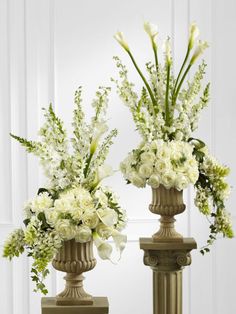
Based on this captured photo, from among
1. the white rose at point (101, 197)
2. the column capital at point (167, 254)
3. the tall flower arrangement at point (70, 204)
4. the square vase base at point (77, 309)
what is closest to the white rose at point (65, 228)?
the tall flower arrangement at point (70, 204)

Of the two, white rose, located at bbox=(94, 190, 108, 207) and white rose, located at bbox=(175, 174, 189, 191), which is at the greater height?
white rose, located at bbox=(175, 174, 189, 191)

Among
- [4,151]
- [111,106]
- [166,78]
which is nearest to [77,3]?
[111,106]

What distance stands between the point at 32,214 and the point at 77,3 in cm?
238

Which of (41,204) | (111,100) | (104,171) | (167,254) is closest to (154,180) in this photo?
(167,254)

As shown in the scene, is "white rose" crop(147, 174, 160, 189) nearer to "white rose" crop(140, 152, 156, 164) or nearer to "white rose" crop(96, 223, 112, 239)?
"white rose" crop(140, 152, 156, 164)

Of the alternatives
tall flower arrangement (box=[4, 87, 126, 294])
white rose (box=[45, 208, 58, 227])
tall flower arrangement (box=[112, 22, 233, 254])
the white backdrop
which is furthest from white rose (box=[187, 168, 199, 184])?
the white backdrop

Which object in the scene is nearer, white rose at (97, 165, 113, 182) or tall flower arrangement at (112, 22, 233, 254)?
white rose at (97, 165, 113, 182)

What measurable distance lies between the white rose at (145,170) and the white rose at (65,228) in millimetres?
556

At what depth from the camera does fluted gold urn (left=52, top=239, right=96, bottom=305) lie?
2.36 metres

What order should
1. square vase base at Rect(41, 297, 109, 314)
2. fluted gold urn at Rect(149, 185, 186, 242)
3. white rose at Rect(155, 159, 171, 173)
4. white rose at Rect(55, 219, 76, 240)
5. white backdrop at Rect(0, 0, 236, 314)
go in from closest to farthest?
white rose at Rect(55, 219, 76, 240)
square vase base at Rect(41, 297, 109, 314)
white rose at Rect(155, 159, 171, 173)
fluted gold urn at Rect(149, 185, 186, 242)
white backdrop at Rect(0, 0, 236, 314)

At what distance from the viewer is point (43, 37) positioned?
4.48 metres

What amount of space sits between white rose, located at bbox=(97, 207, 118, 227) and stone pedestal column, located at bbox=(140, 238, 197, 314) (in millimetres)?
620

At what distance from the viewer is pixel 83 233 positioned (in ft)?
7.54

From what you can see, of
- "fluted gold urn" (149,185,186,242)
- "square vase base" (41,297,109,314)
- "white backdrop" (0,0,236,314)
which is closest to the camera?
"square vase base" (41,297,109,314)
